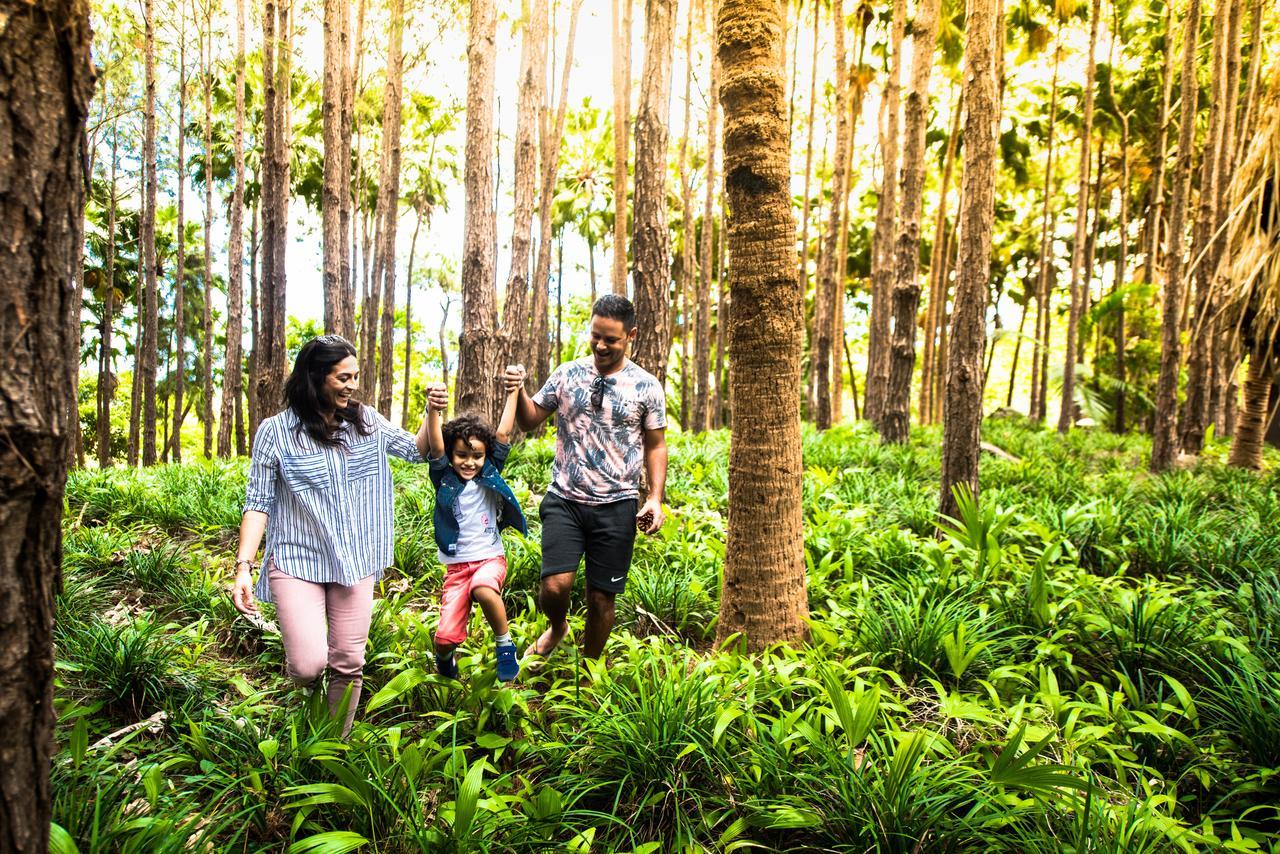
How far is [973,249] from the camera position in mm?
5582

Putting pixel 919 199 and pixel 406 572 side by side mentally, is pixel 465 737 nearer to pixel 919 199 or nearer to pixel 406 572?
pixel 406 572

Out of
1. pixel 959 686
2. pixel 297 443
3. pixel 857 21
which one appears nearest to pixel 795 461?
pixel 959 686

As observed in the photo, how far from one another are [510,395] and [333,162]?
921 centimetres

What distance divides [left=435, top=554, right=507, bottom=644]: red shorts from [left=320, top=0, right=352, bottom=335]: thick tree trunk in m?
8.85

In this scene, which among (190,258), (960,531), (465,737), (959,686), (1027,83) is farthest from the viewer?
(190,258)

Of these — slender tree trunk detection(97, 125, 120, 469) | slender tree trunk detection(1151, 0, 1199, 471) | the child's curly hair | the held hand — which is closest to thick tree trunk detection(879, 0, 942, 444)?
slender tree trunk detection(1151, 0, 1199, 471)

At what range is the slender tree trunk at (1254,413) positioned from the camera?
8312 millimetres

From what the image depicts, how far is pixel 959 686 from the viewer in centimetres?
341

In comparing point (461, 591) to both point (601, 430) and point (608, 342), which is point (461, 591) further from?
point (608, 342)

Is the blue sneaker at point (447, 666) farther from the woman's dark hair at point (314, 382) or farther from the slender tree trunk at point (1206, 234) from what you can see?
the slender tree trunk at point (1206, 234)

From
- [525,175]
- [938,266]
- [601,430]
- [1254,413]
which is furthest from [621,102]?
[601,430]

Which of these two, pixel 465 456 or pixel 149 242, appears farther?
pixel 149 242

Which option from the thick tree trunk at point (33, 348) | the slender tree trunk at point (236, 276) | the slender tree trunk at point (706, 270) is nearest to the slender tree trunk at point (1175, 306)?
the slender tree trunk at point (706, 270)

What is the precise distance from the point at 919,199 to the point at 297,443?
9208 millimetres
